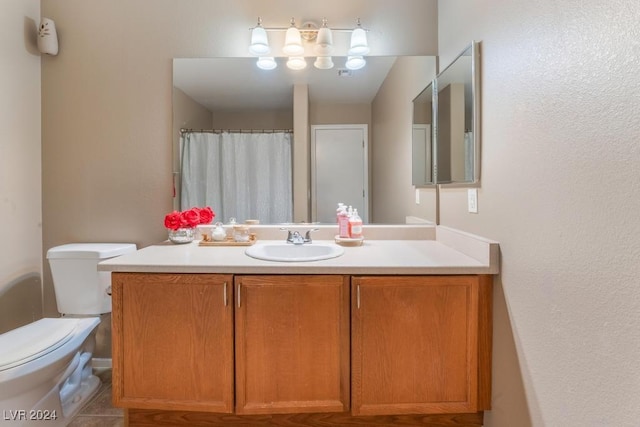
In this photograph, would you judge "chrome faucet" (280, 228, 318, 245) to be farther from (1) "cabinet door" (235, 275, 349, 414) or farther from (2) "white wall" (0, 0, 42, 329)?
(2) "white wall" (0, 0, 42, 329)

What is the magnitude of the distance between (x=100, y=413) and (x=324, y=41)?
2287mm

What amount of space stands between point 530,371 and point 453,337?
0.30 meters

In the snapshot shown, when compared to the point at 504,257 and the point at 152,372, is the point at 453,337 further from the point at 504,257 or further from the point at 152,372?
the point at 152,372

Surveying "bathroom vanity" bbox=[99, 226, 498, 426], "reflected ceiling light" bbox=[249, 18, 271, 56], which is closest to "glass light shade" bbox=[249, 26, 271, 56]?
"reflected ceiling light" bbox=[249, 18, 271, 56]

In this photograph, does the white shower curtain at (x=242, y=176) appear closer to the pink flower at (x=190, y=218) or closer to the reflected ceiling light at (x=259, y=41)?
the pink flower at (x=190, y=218)

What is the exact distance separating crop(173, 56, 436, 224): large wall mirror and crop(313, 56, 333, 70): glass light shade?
0.02 m

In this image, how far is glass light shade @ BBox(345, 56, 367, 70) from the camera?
1999 mm

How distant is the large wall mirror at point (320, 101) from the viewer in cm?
200

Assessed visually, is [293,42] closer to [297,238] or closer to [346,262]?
[297,238]

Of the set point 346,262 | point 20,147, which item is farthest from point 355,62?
point 20,147

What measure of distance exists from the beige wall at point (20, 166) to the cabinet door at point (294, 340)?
4.68 feet

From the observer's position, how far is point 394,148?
2045 millimetres

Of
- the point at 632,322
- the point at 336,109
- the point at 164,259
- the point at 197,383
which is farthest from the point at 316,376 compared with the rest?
the point at 336,109

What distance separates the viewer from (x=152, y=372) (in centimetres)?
141
